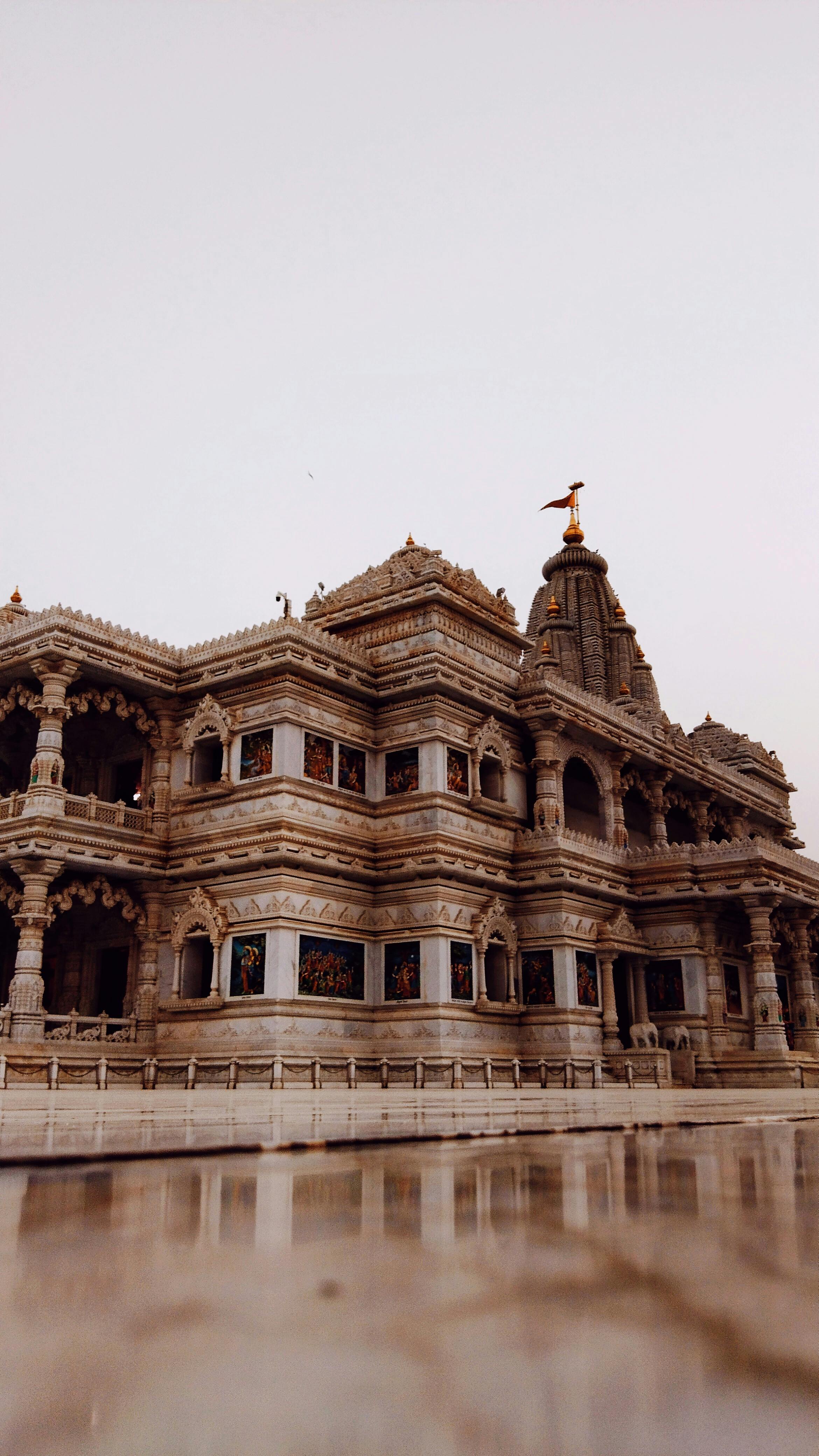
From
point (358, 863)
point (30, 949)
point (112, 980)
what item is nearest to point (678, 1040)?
point (358, 863)

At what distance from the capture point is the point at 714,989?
29.1 m

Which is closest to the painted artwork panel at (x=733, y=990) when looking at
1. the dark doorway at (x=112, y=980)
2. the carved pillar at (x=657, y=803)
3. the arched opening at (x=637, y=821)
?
the carved pillar at (x=657, y=803)

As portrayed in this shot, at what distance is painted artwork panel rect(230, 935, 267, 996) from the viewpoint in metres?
23.3

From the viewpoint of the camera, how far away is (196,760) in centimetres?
2650

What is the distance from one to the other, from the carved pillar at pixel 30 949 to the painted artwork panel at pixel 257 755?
181 inches

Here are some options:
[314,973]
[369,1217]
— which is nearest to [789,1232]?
[369,1217]

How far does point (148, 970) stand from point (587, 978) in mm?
10771

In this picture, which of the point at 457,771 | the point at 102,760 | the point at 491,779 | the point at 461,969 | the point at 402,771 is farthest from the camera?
the point at 491,779

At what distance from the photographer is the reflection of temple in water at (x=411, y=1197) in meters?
2.88

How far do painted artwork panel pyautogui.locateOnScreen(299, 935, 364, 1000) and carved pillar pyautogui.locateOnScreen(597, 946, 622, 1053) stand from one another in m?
6.39

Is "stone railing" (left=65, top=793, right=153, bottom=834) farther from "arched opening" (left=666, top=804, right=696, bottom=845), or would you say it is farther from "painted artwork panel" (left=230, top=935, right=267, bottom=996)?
"arched opening" (left=666, top=804, right=696, bottom=845)

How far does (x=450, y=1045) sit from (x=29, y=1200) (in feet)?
69.5

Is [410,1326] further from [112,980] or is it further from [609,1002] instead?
[609,1002]

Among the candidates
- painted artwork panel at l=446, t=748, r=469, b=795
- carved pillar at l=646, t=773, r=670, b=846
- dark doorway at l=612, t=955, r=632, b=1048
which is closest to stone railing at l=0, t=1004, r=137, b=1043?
painted artwork panel at l=446, t=748, r=469, b=795
